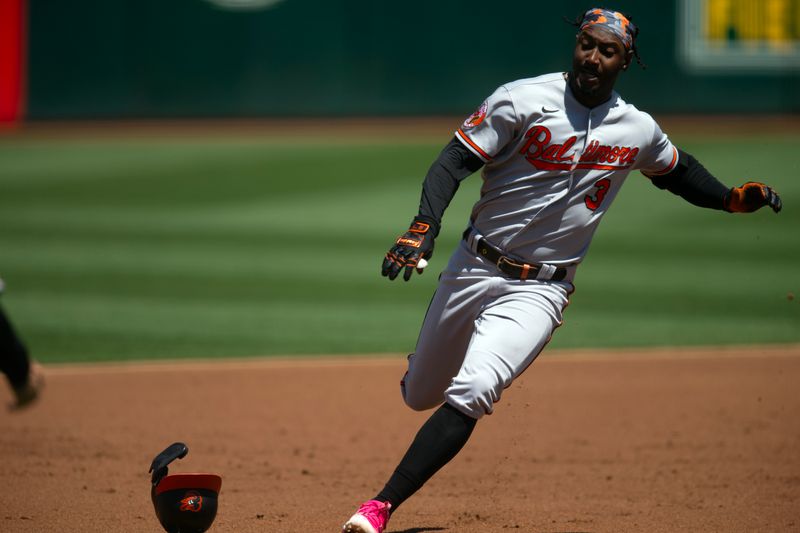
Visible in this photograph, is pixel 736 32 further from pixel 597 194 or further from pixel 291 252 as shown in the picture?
pixel 597 194

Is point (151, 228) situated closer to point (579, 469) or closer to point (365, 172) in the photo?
point (365, 172)

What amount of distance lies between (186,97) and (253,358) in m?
11.6

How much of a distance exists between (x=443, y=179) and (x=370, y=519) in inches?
49.5

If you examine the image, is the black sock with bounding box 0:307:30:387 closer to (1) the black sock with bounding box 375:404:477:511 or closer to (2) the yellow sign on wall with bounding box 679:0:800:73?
(1) the black sock with bounding box 375:404:477:511

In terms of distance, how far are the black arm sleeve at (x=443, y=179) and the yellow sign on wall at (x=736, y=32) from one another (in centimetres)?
1556

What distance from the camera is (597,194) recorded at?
13.7 feet

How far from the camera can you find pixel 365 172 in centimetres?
1669

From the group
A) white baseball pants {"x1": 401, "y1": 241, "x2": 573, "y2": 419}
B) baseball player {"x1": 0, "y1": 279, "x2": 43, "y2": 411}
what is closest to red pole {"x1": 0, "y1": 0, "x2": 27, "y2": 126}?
baseball player {"x1": 0, "y1": 279, "x2": 43, "y2": 411}

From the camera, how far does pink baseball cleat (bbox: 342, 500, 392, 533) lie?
3688 mm

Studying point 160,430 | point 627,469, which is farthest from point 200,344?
point 627,469

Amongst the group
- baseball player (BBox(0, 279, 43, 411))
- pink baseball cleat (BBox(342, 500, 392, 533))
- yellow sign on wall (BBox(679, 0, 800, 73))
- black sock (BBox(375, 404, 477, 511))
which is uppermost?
black sock (BBox(375, 404, 477, 511))

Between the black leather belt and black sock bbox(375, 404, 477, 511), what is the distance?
23.4 inches

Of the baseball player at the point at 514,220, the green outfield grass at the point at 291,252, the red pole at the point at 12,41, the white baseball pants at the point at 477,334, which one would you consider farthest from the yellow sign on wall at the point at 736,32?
the white baseball pants at the point at 477,334

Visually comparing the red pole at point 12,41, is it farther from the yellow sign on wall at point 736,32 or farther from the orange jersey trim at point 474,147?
the orange jersey trim at point 474,147
